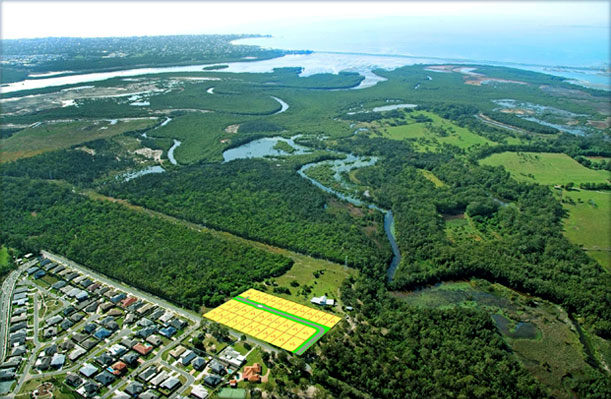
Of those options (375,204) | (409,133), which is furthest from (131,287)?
(409,133)

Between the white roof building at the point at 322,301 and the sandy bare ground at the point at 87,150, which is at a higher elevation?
the sandy bare ground at the point at 87,150

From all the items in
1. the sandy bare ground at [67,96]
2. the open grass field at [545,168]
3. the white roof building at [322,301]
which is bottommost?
the white roof building at [322,301]

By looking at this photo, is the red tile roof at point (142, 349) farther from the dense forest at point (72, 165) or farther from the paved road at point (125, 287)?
the dense forest at point (72, 165)

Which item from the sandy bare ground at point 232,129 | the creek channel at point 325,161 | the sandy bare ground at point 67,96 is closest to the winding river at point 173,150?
the creek channel at point 325,161

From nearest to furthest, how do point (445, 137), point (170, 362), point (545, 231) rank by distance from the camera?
point (170, 362), point (545, 231), point (445, 137)

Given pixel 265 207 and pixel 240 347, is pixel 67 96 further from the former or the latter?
pixel 240 347

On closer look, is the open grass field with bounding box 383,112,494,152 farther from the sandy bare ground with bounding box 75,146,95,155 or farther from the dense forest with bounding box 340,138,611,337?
the sandy bare ground with bounding box 75,146,95,155

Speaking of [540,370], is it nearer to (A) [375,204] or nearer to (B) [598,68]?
(A) [375,204]

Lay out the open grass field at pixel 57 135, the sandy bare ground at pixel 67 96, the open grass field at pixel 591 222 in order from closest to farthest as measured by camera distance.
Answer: the open grass field at pixel 591 222 < the open grass field at pixel 57 135 < the sandy bare ground at pixel 67 96

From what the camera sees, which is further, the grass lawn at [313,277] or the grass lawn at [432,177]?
the grass lawn at [432,177]
